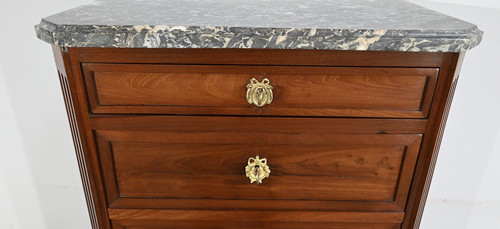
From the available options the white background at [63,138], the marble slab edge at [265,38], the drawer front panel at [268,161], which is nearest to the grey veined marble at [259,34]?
the marble slab edge at [265,38]

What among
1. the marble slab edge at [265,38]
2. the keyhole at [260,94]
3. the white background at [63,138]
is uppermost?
the marble slab edge at [265,38]

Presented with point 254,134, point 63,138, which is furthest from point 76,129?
point 63,138

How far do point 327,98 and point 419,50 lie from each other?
162mm

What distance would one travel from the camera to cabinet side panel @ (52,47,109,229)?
2.05ft

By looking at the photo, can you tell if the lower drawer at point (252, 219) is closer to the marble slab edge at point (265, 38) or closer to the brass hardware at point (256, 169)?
the brass hardware at point (256, 169)

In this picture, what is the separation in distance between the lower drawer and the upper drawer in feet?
0.73

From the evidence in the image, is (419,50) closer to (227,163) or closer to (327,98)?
(327,98)

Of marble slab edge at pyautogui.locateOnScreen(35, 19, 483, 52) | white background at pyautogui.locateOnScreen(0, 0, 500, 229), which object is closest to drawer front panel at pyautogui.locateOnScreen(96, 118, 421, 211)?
marble slab edge at pyautogui.locateOnScreen(35, 19, 483, 52)

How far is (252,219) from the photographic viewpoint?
76cm

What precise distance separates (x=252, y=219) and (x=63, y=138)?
80 cm

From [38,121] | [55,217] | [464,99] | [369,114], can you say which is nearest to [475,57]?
[464,99]

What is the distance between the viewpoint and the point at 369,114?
25.7 inches

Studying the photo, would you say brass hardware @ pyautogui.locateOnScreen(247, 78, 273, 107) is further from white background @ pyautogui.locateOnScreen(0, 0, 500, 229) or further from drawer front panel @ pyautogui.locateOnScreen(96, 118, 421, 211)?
white background @ pyautogui.locateOnScreen(0, 0, 500, 229)

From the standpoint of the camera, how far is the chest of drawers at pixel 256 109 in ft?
1.89
